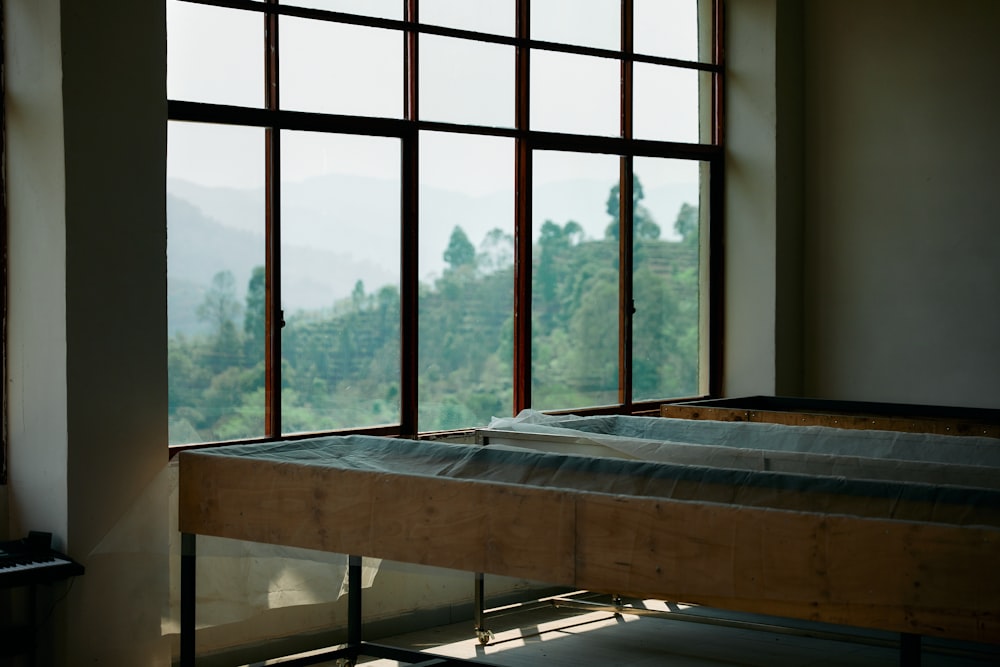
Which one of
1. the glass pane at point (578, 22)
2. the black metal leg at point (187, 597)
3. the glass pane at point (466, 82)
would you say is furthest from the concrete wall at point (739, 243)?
the glass pane at point (466, 82)

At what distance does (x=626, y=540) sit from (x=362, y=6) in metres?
2.88

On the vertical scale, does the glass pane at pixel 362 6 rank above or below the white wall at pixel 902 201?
above

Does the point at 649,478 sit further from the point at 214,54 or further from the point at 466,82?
the point at 466,82

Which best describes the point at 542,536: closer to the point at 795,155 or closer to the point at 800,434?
the point at 800,434

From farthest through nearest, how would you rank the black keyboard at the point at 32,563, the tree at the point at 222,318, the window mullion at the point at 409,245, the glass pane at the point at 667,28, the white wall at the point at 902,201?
the glass pane at the point at 667,28 < the white wall at the point at 902,201 < the window mullion at the point at 409,245 < the tree at the point at 222,318 < the black keyboard at the point at 32,563

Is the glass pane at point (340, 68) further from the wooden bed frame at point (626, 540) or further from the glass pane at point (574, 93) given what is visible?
the wooden bed frame at point (626, 540)

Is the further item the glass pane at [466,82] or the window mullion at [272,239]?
the glass pane at [466,82]

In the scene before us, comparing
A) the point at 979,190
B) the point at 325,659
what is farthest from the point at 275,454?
the point at 979,190

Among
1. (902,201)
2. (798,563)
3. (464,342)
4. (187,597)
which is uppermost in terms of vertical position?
(902,201)

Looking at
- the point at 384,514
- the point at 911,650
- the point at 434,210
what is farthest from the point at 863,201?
the point at 384,514

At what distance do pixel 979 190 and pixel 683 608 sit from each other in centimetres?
260

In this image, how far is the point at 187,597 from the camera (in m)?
4.02

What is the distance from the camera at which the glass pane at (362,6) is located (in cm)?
493

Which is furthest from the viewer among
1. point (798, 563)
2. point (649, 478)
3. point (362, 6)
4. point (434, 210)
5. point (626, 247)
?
point (626, 247)
